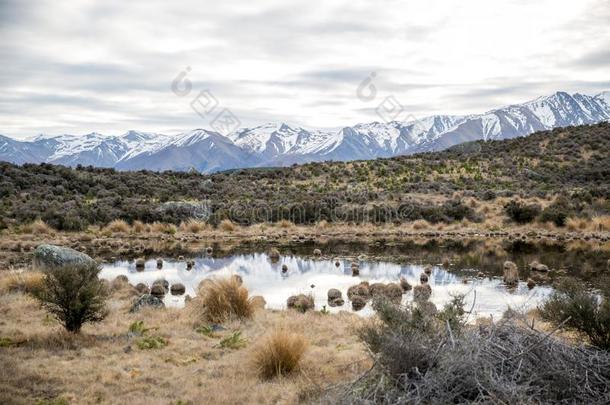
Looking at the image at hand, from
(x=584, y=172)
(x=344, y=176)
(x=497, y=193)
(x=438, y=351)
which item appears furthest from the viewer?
(x=344, y=176)

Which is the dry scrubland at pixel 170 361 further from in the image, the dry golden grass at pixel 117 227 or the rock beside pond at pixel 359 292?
the dry golden grass at pixel 117 227

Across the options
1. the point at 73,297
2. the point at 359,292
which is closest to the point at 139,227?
the point at 359,292

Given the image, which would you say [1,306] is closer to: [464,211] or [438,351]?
[438,351]

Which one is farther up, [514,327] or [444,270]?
[514,327]

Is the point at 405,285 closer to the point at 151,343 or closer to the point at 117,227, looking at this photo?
the point at 151,343

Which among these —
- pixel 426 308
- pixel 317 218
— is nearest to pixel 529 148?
pixel 317 218

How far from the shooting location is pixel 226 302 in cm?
1124

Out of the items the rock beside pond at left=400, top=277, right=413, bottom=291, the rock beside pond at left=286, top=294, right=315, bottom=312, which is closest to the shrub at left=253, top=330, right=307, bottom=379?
the rock beside pond at left=286, top=294, right=315, bottom=312

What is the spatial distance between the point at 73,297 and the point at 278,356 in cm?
433

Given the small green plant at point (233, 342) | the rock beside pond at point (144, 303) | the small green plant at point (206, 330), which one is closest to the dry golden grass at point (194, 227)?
the rock beside pond at point (144, 303)

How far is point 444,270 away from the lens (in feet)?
59.6

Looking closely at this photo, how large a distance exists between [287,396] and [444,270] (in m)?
12.6

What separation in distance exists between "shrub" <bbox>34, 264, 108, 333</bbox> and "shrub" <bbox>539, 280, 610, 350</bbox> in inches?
305

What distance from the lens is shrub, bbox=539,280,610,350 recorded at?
258 inches
